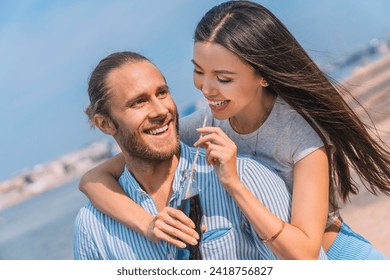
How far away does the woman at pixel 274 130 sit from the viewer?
2.62m

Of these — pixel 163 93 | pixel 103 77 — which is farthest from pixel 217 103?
pixel 103 77

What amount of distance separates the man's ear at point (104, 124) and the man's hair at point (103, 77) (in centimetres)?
2

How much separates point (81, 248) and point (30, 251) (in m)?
16.5

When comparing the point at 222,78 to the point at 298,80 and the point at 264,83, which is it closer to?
the point at 264,83

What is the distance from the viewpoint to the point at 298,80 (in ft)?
9.69

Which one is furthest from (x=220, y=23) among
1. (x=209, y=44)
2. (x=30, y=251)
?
(x=30, y=251)

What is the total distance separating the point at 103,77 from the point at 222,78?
487 millimetres

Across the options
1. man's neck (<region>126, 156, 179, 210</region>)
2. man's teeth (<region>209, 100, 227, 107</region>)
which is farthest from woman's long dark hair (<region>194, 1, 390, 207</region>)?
man's neck (<region>126, 156, 179, 210</region>)

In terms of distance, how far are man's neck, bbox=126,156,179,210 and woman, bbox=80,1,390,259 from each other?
4.6 inches

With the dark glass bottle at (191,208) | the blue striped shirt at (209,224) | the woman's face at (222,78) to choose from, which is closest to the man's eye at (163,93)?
the woman's face at (222,78)

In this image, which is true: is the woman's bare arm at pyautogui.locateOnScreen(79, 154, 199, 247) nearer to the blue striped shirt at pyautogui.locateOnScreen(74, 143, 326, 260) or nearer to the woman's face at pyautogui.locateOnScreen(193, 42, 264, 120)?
the blue striped shirt at pyautogui.locateOnScreen(74, 143, 326, 260)

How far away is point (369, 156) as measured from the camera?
125 inches

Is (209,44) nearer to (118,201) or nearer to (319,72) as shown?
(319,72)

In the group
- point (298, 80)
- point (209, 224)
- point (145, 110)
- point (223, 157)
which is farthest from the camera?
point (298, 80)
